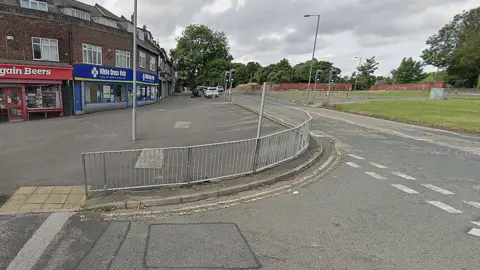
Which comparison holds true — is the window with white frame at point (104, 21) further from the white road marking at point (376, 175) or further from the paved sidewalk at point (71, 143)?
the white road marking at point (376, 175)

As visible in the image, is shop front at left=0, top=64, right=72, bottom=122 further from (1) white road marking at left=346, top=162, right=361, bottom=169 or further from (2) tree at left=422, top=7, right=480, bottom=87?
(2) tree at left=422, top=7, right=480, bottom=87

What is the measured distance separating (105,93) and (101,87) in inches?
24.2

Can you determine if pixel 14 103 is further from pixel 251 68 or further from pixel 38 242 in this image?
pixel 251 68

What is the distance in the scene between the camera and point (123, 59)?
2478cm

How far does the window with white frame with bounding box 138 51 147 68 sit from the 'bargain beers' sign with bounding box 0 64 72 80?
949 cm

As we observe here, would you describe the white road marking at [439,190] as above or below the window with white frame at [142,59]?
below

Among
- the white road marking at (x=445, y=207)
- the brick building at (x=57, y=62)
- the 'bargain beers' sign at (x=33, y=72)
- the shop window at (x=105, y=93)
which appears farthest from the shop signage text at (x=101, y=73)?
the white road marking at (x=445, y=207)

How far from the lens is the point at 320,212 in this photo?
4727 millimetres

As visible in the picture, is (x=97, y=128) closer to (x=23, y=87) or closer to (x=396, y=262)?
(x=23, y=87)

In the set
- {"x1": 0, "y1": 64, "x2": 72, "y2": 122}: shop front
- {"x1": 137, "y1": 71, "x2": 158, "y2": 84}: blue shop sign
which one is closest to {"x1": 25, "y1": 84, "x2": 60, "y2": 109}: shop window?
{"x1": 0, "y1": 64, "x2": 72, "y2": 122}: shop front

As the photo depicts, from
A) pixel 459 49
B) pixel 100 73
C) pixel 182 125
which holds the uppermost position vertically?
pixel 459 49

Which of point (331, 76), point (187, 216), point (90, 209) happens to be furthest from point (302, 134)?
point (331, 76)

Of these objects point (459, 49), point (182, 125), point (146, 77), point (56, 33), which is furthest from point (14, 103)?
point (459, 49)

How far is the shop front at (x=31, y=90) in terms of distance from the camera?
16.5 meters
